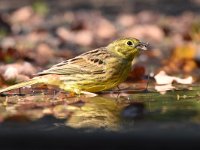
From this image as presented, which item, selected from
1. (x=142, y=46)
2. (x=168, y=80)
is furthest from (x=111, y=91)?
(x=168, y=80)

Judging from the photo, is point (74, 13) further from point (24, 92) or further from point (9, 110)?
point (9, 110)

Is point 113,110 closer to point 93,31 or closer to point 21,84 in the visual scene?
point 21,84

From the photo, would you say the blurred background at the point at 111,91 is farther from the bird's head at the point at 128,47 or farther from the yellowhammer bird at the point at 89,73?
the bird's head at the point at 128,47

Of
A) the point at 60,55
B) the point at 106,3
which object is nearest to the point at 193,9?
the point at 106,3

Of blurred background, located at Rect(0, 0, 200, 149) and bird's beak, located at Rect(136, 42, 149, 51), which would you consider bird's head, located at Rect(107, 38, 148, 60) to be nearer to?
bird's beak, located at Rect(136, 42, 149, 51)

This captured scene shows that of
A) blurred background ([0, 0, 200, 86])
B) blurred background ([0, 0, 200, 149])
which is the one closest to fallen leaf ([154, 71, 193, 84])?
blurred background ([0, 0, 200, 149])

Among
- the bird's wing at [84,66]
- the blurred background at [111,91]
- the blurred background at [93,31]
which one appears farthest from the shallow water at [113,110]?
the blurred background at [93,31]

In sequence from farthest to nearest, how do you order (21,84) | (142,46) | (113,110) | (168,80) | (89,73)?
(168,80) → (142,46) → (89,73) → (21,84) → (113,110)

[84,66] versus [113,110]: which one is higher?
[84,66]
